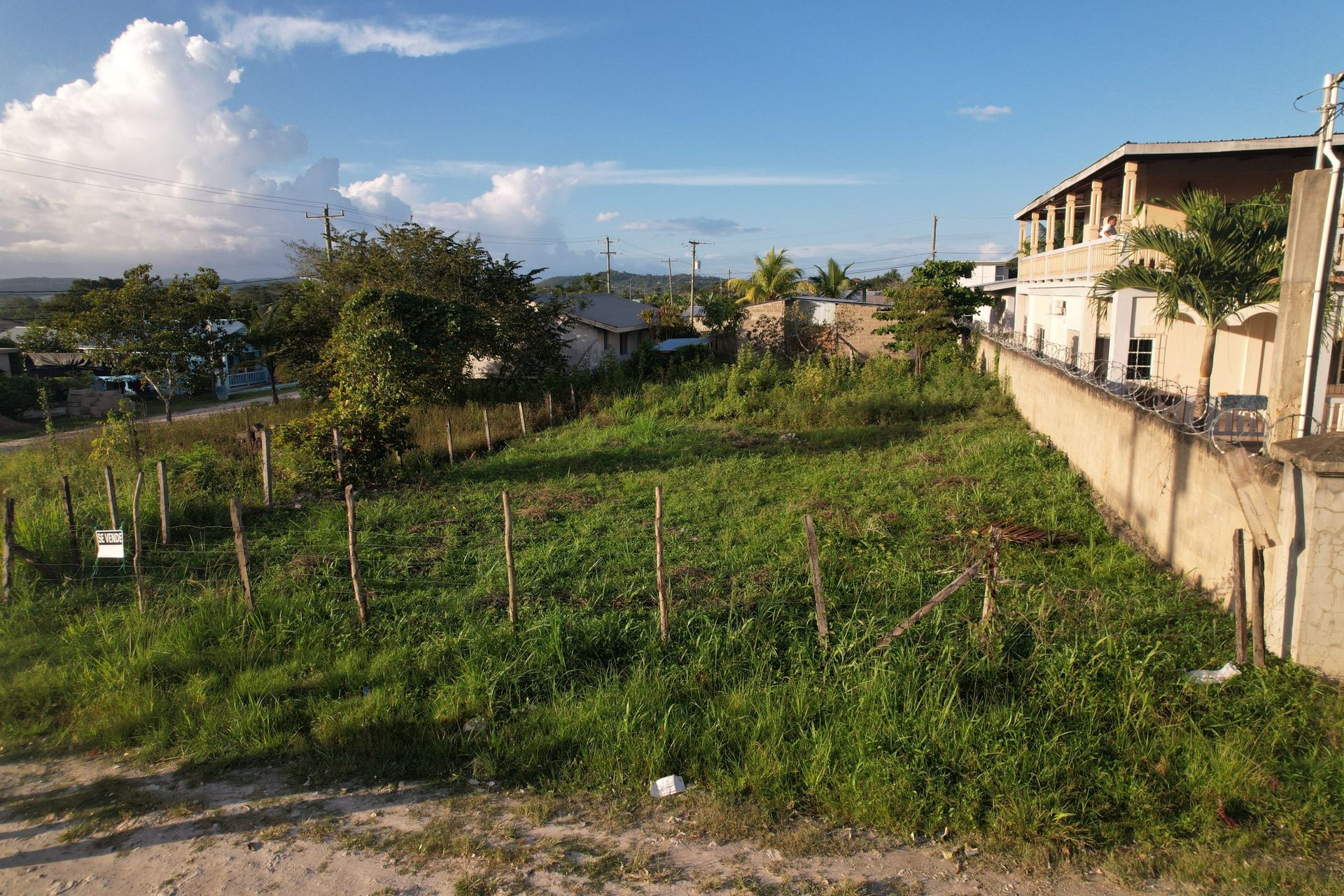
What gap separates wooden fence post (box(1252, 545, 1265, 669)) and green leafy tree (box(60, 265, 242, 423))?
889 inches

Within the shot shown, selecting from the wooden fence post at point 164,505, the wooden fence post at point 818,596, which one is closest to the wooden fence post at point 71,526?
the wooden fence post at point 164,505

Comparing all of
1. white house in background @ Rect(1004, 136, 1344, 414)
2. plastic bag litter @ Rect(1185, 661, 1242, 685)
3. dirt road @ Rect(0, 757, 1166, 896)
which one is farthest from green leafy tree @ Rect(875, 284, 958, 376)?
dirt road @ Rect(0, 757, 1166, 896)

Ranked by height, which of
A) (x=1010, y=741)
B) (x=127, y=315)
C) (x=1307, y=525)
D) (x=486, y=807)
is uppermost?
(x=127, y=315)

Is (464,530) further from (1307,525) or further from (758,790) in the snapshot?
(1307,525)

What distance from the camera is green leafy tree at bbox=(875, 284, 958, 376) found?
22531 mm

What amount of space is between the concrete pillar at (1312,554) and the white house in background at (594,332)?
68.8ft

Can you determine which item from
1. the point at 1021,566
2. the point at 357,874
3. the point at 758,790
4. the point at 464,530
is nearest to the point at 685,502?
the point at 464,530

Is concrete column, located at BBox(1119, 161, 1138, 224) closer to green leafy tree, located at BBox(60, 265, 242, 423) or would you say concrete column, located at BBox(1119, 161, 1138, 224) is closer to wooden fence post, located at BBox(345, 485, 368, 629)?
wooden fence post, located at BBox(345, 485, 368, 629)

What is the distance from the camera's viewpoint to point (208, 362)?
2267 centimetres

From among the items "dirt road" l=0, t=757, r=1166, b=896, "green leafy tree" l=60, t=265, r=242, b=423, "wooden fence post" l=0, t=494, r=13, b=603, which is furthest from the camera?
"green leafy tree" l=60, t=265, r=242, b=423

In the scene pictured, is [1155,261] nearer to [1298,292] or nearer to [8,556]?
[1298,292]

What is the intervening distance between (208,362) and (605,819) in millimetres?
22975

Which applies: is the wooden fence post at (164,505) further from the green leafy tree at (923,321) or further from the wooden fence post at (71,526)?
the green leafy tree at (923,321)

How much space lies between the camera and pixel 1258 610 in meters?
5.36
